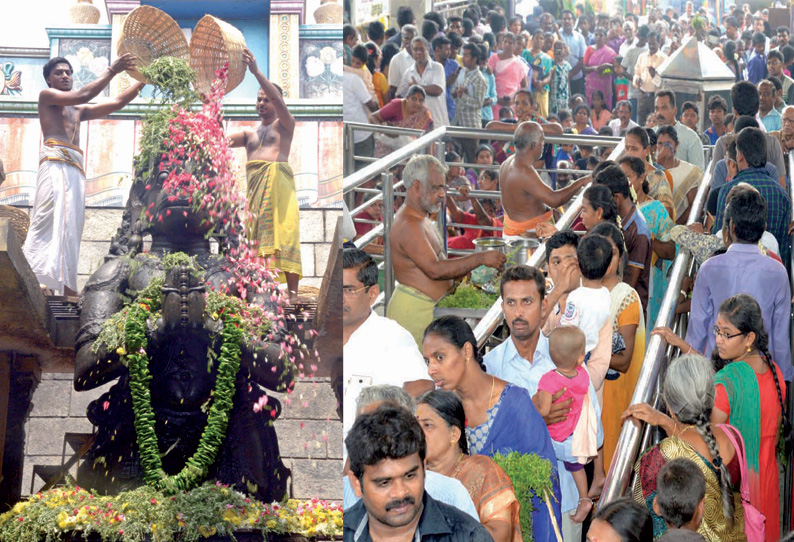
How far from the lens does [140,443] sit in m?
3.26

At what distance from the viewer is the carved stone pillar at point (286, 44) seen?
331 cm

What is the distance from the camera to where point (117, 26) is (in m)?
3.31

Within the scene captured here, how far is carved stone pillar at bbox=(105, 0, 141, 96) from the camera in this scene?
130 inches

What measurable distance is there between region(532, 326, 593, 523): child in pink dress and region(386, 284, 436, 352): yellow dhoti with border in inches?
65.2

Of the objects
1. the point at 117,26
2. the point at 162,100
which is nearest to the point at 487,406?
the point at 162,100

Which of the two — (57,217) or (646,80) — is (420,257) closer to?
(57,217)

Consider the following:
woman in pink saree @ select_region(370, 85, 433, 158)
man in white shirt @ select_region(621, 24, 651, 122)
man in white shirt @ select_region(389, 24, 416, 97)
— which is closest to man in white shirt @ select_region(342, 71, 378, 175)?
woman in pink saree @ select_region(370, 85, 433, 158)

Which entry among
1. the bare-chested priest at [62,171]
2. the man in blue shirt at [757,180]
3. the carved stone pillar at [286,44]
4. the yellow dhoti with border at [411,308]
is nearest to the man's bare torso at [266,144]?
the carved stone pillar at [286,44]

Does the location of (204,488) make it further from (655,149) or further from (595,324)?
(655,149)

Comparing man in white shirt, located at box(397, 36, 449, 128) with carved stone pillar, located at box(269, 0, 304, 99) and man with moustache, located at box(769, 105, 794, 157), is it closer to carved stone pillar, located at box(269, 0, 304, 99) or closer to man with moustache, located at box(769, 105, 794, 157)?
man with moustache, located at box(769, 105, 794, 157)

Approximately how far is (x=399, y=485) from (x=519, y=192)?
13.8 ft

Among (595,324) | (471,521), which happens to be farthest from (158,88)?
(595,324)

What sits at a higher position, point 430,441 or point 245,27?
point 245,27

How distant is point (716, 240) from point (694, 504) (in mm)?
2404
